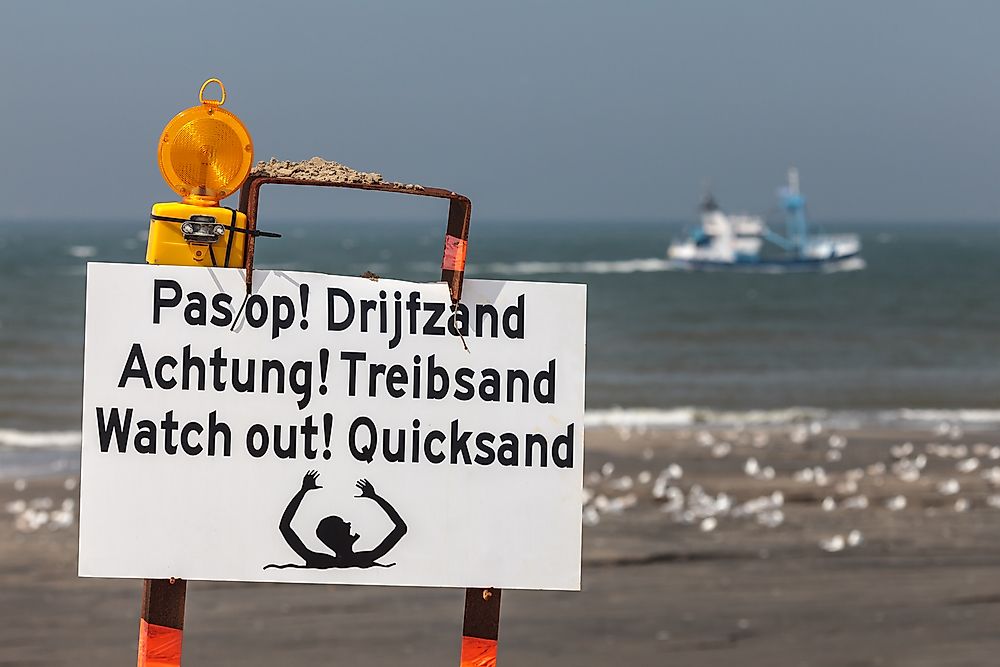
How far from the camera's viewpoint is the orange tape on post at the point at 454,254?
234cm

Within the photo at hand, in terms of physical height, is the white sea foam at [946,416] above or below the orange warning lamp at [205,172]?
above

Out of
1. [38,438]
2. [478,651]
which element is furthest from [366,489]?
[38,438]

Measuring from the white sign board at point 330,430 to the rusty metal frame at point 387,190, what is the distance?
1.2 inches

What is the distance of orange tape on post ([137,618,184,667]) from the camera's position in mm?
2365

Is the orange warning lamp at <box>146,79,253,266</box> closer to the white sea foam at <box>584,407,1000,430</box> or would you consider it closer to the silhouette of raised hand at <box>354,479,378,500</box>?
the silhouette of raised hand at <box>354,479,378,500</box>

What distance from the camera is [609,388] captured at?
19031 millimetres

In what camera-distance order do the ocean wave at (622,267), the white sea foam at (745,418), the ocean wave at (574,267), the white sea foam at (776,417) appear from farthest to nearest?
the ocean wave at (574,267) → the ocean wave at (622,267) → the white sea foam at (776,417) → the white sea foam at (745,418)

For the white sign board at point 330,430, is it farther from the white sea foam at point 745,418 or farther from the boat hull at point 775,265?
the boat hull at point 775,265

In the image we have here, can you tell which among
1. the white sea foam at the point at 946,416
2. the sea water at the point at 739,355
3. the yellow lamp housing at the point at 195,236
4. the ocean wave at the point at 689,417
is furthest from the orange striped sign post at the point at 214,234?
the white sea foam at the point at 946,416

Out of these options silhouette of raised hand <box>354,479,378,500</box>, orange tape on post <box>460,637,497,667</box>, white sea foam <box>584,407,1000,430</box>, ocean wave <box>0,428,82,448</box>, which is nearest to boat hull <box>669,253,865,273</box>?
white sea foam <box>584,407,1000,430</box>

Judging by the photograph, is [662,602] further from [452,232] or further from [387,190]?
[387,190]

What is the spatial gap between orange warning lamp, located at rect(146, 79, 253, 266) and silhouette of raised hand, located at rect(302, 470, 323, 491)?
0.43 metres

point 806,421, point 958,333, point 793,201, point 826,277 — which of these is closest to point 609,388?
point 806,421

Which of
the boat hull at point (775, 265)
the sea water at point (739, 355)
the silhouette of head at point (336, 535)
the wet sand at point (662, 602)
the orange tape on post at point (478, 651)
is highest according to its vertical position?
the boat hull at point (775, 265)
